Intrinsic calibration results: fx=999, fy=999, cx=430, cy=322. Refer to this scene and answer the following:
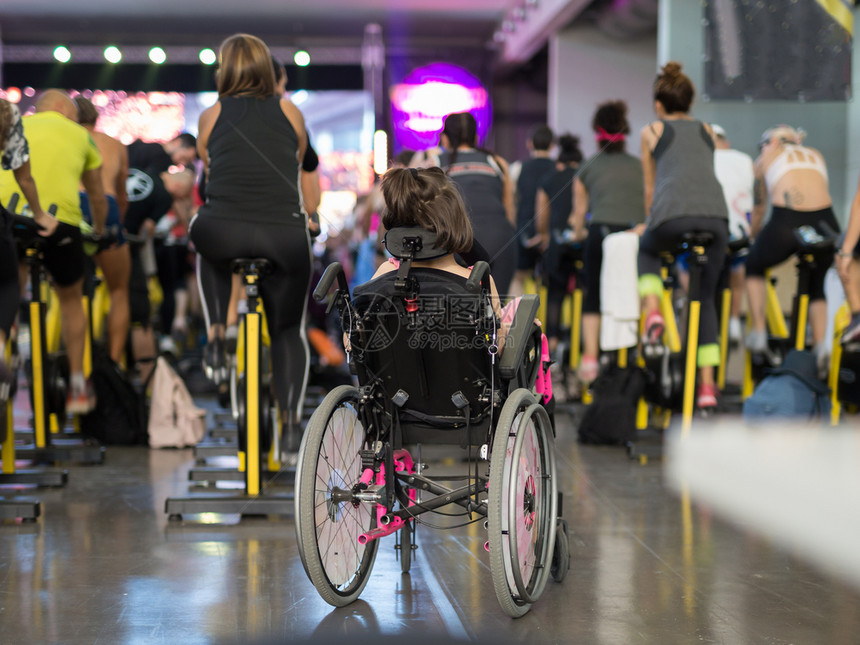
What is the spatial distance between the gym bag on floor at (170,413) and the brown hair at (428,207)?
8.60 ft

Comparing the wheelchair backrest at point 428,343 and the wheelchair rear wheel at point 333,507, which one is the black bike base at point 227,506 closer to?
the wheelchair rear wheel at point 333,507

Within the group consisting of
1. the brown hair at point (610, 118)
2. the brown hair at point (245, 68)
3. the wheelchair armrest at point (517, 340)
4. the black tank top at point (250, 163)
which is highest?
the brown hair at point (610, 118)

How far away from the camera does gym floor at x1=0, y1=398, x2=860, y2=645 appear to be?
2.18m

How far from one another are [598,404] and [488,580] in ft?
7.30

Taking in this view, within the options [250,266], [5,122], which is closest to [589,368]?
[250,266]

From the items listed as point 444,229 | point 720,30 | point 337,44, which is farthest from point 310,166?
point 337,44

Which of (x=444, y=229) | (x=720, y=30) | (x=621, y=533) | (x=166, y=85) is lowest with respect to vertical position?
(x=621, y=533)

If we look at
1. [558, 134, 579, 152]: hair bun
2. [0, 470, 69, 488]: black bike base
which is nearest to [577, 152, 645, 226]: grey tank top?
[558, 134, 579, 152]: hair bun

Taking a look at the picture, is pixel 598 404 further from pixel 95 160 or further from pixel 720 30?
pixel 720 30

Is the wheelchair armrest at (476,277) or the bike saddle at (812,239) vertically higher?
the bike saddle at (812,239)

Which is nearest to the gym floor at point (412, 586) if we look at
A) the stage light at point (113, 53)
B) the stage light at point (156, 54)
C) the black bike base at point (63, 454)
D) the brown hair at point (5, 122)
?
the black bike base at point (63, 454)

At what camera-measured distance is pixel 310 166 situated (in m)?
3.57

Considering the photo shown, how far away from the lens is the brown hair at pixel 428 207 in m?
2.34

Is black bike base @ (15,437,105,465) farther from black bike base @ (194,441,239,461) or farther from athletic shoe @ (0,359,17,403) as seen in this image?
athletic shoe @ (0,359,17,403)
